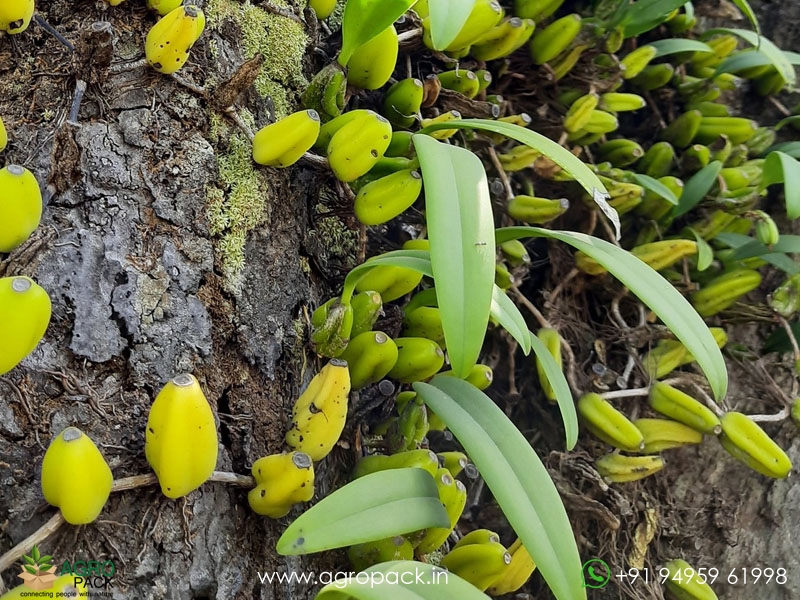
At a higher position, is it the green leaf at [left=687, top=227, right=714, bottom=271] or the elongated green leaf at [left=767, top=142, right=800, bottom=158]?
the elongated green leaf at [left=767, top=142, right=800, bottom=158]

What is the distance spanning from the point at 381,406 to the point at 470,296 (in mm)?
363

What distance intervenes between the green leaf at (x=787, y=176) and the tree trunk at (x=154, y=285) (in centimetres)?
76

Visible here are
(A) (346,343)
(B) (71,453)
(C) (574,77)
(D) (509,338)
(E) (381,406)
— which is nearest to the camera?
(B) (71,453)

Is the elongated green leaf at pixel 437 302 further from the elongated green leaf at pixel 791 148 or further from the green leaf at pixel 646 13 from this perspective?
the elongated green leaf at pixel 791 148

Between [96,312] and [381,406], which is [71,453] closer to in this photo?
[96,312]

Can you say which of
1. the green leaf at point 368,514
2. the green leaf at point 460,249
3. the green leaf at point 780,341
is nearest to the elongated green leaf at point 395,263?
the green leaf at point 460,249

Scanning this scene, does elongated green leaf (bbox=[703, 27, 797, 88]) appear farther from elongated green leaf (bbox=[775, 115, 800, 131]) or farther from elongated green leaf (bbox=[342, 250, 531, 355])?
elongated green leaf (bbox=[342, 250, 531, 355])

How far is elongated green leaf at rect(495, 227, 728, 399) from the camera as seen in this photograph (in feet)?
2.45

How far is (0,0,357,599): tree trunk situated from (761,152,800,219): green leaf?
0.76 m

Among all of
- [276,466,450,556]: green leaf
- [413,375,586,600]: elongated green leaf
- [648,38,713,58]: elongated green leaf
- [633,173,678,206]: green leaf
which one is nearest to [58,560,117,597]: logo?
[276,466,450,556]: green leaf

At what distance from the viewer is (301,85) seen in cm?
99

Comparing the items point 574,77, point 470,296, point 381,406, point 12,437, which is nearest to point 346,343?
point 381,406

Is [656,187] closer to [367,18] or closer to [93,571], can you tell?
[367,18]

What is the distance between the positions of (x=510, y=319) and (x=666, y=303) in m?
0.18
